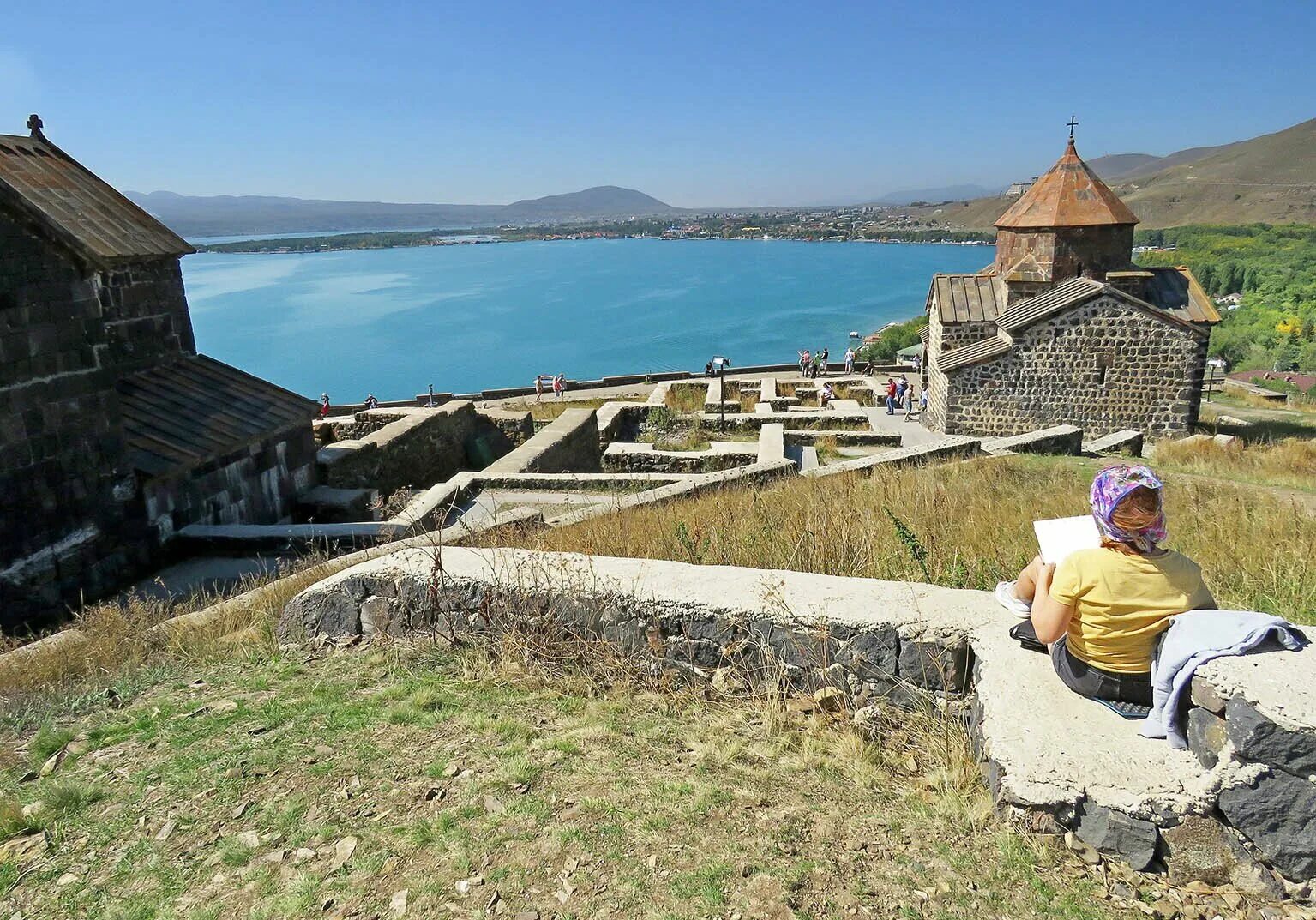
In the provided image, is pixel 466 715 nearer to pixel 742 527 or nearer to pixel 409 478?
pixel 742 527

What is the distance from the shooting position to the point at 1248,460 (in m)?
11.6

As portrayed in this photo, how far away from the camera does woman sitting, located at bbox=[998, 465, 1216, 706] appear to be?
2529 mm

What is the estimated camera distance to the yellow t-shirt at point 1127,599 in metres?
2.54

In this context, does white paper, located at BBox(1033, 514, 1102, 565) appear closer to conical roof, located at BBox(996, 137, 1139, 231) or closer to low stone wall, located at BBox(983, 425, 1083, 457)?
low stone wall, located at BBox(983, 425, 1083, 457)

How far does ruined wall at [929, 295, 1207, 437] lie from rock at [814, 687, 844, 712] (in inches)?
552

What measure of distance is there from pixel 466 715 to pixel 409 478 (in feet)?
29.8

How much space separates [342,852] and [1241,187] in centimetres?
17544

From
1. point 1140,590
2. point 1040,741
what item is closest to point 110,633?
point 1040,741

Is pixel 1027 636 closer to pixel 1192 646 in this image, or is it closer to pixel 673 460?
pixel 1192 646

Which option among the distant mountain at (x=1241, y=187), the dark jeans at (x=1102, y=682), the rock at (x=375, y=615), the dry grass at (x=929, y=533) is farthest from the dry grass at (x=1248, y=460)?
the distant mountain at (x=1241, y=187)

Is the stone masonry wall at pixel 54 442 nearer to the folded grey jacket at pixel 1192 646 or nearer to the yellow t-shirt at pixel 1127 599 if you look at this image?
the yellow t-shirt at pixel 1127 599

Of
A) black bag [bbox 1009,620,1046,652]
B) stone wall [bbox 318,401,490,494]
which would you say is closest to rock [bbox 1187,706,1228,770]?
black bag [bbox 1009,620,1046,652]

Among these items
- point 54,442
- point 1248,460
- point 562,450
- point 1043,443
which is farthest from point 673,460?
point 1248,460

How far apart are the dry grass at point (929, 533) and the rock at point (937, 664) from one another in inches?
37.0
